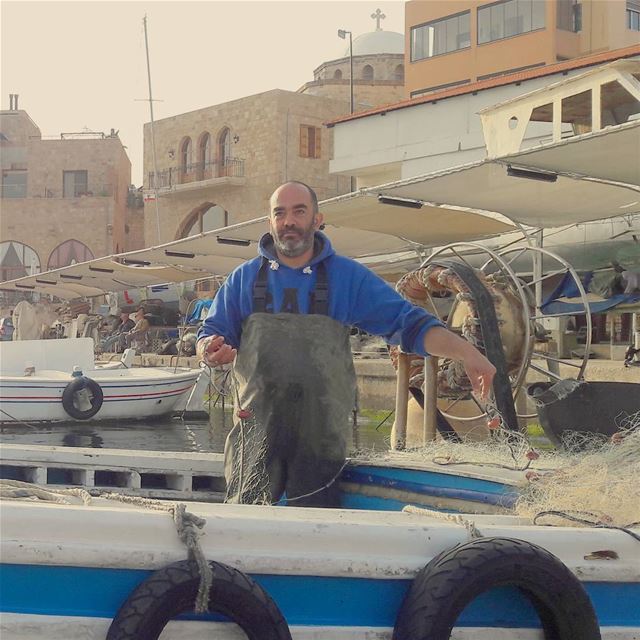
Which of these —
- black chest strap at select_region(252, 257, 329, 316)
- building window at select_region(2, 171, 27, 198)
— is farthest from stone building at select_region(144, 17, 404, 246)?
black chest strap at select_region(252, 257, 329, 316)

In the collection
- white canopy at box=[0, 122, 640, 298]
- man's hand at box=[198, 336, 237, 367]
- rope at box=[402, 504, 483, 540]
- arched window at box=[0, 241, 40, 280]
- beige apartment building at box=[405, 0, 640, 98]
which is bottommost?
rope at box=[402, 504, 483, 540]

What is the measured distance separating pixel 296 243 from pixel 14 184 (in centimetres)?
5305

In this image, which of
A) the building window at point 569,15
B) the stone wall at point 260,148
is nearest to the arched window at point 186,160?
the stone wall at point 260,148

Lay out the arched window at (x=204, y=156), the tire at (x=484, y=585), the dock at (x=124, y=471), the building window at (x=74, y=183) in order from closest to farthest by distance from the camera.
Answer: the tire at (x=484, y=585)
the dock at (x=124, y=471)
the arched window at (x=204, y=156)
the building window at (x=74, y=183)

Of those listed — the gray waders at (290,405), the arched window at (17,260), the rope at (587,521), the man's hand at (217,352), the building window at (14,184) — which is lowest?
the rope at (587,521)

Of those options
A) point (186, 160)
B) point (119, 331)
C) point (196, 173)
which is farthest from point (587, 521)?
point (186, 160)

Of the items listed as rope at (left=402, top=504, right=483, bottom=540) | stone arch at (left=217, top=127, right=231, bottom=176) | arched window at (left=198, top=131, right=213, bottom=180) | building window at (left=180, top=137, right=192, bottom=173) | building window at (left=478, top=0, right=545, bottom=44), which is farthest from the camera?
building window at (left=180, top=137, right=192, bottom=173)

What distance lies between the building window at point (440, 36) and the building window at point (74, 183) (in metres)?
23.8

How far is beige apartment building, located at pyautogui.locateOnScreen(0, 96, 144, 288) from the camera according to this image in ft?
157

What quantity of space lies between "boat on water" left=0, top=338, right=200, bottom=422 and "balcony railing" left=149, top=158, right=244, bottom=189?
2277cm

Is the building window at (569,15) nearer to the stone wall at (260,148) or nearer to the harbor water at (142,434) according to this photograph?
the stone wall at (260,148)

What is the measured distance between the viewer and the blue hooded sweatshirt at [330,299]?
11.5 ft

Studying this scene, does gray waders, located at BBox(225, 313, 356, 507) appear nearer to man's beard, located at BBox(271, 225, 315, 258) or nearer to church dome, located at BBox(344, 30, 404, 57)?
man's beard, located at BBox(271, 225, 315, 258)

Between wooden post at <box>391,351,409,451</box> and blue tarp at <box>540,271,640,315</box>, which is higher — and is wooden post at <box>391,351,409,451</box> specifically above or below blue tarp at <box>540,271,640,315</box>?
below
